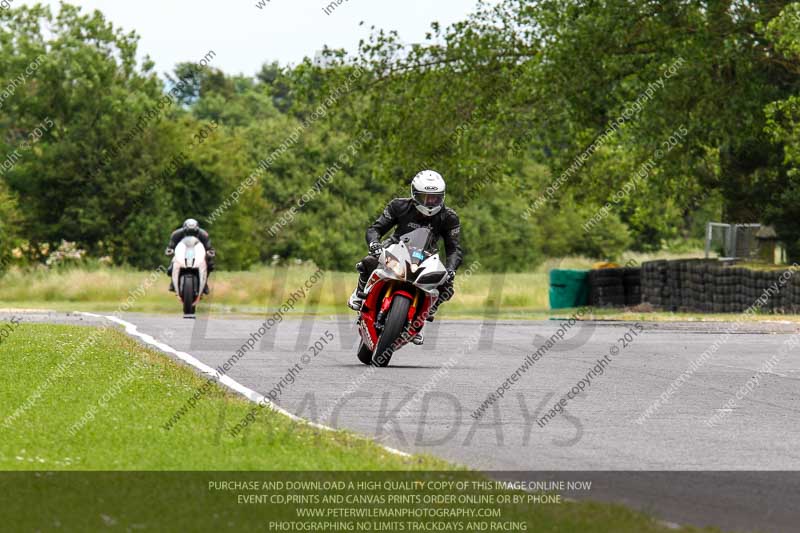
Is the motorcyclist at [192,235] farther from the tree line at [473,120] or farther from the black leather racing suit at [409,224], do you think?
the black leather racing suit at [409,224]

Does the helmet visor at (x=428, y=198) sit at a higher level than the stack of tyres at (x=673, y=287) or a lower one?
higher

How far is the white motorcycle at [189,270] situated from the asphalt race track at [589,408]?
6.13 metres

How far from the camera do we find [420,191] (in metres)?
15.9

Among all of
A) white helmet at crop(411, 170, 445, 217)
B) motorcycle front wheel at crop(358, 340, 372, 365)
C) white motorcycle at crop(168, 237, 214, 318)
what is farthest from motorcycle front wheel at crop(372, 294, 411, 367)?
white motorcycle at crop(168, 237, 214, 318)

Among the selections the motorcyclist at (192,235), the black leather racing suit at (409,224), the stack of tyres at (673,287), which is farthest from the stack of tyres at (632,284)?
the black leather racing suit at (409,224)

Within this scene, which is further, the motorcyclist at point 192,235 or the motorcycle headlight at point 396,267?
the motorcyclist at point 192,235

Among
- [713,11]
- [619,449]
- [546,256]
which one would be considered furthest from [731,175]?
[546,256]

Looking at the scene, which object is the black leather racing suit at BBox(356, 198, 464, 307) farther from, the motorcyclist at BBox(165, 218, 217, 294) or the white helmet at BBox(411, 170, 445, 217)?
the motorcyclist at BBox(165, 218, 217, 294)

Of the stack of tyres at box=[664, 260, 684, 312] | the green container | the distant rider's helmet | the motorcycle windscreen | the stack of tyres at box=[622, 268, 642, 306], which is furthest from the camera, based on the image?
the green container

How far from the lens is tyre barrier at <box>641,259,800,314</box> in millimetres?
30703

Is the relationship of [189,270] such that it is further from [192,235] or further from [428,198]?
[428,198]

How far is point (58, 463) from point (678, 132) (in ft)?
90.2

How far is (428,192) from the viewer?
15.9m

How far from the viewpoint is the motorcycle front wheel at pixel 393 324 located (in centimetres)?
1582
